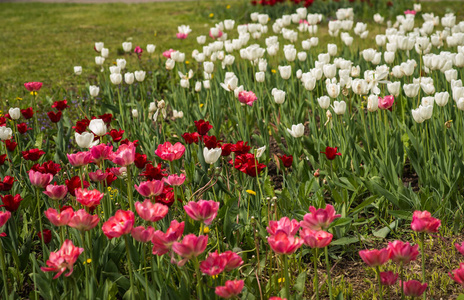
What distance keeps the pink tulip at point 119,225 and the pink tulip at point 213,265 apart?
0.86 ft

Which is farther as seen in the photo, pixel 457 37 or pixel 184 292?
pixel 457 37

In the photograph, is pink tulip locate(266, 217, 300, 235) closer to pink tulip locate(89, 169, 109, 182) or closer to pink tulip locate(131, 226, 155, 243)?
pink tulip locate(131, 226, 155, 243)

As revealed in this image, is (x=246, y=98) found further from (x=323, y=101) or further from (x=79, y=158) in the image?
(x=79, y=158)

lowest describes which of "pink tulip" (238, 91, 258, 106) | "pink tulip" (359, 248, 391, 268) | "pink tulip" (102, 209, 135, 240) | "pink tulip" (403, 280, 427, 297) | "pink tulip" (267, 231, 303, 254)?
"pink tulip" (403, 280, 427, 297)

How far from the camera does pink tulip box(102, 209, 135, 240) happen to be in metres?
1.61

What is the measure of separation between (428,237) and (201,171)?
1249 mm

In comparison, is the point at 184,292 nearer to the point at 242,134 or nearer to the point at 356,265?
the point at 356,265

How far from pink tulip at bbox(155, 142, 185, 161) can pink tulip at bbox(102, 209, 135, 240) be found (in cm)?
56

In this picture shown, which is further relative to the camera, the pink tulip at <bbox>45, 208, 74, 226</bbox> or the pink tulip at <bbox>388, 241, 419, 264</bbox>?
the pink tulip at <bbox>45, 208, 74, 226</bbox>

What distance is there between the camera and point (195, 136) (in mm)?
2857

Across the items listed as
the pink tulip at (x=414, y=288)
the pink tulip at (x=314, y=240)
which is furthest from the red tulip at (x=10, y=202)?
the pink tulip at (x=414, y=288)

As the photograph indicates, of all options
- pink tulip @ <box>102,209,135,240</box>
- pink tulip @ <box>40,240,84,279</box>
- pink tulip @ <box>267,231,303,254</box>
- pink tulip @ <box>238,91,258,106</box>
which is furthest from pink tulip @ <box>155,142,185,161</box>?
pink tulip @ <box>238,91,258,106</box>

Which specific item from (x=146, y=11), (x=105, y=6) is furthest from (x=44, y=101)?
(x=105, y=6)

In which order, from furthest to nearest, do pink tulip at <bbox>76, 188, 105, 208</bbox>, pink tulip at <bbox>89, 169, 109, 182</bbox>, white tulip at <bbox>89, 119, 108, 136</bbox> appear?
white tulip at <bbox>89, 119, 108, 136</bbox> < pink tulip at <bbox>89, 169, 109, 182</bbox> < pink tulip at <bbox>76, 188, 105, 208</bbox>
